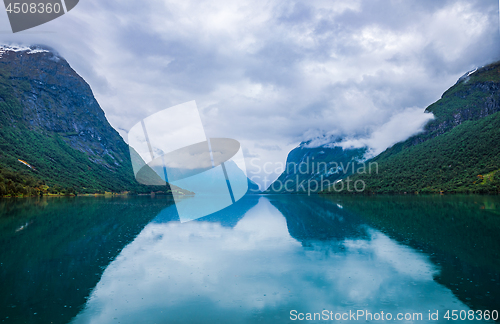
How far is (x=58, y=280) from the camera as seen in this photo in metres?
14.6

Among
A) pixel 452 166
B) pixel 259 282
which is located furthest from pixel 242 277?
pixel 452 166

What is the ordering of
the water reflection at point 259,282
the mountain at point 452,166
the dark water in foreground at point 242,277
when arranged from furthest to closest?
the mountain at point 452,166, the water reflection at point 259,282, the dark water in foreground at point 242,277

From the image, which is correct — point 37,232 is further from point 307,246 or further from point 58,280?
point 307,246

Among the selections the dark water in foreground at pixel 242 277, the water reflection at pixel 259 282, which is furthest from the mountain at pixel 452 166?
the water reflection at pixel 259 282

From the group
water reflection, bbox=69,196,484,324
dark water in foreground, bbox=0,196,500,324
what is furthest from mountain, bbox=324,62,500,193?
water reflection, bbox=69,196,484,324

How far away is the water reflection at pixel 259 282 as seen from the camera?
1148cm

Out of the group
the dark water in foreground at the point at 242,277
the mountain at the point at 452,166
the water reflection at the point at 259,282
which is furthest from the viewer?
the mountain at the point at 452,166

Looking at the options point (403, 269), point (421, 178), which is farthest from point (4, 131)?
point (421, 178)

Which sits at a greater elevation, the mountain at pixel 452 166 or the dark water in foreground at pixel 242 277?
the mountain at pixel 452 166

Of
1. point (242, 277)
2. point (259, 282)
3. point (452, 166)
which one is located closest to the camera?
point (259, 282)

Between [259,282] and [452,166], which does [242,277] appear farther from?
[452,166]

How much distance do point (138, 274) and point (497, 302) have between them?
17.7 meters

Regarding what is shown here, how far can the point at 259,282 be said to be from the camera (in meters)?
15.0

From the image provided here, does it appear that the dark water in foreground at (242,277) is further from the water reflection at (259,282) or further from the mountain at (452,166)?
the mountain at (452,166)
